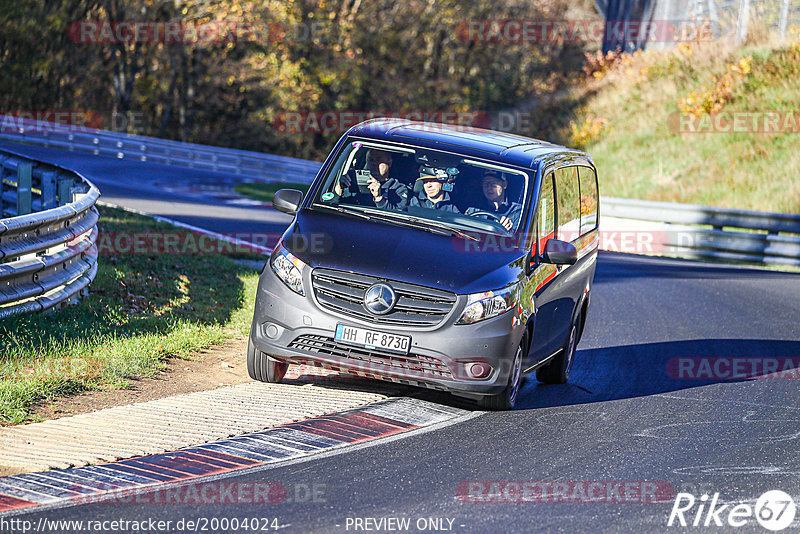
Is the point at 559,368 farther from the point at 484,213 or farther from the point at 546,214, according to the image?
the point at 484,213

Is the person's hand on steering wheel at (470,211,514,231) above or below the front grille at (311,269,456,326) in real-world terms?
above

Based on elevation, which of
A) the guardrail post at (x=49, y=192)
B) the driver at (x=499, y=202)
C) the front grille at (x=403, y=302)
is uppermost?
the driver at (x=499, y=202)

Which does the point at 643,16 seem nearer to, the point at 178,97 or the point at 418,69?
the point at 418,69

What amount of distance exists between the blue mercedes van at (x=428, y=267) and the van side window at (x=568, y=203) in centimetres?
2

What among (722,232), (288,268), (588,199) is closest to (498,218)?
(288,268)

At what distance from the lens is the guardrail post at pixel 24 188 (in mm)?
13891

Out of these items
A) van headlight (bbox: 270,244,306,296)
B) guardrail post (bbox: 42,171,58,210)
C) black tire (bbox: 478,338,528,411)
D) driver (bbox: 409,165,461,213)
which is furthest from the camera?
guardrail post (bbox: 42,171,58,210)

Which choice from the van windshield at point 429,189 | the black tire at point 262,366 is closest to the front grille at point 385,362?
the black tire at point 262,366

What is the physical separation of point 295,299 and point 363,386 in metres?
1.18

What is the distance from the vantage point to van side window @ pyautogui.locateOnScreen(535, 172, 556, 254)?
340 inches

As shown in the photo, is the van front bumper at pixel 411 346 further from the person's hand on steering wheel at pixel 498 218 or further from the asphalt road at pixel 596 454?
the person's hand on steering wheel at pixel 498 218

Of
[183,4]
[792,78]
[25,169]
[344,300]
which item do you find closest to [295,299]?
[344,300]

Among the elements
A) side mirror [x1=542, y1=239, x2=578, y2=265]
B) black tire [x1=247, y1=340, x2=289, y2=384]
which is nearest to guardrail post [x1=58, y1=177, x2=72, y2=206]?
black tire [x1=247, y1=340, x2=289, y2=384]

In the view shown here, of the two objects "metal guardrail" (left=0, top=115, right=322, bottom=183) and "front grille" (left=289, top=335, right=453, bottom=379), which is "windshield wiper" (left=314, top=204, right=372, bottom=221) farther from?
"metal guardrail" (left=0, top=115, right=322, bottom=183)
